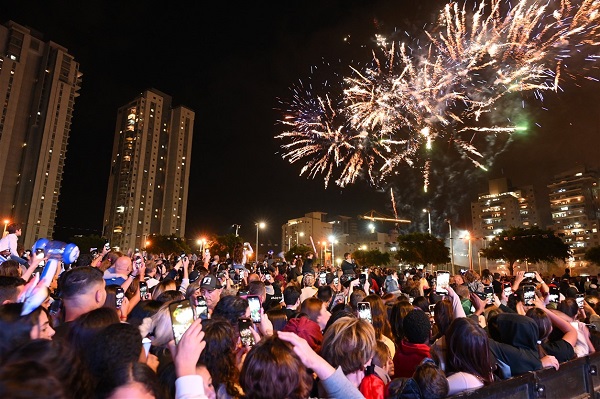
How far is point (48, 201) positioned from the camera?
8625 cm

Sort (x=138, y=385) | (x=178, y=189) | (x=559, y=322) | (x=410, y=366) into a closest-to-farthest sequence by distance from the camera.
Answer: (x=138, y=385) < (x=410, y=366) < (x=559, y=322) < (x=178, y=189)

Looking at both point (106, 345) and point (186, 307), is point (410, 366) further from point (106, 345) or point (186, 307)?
point (106, 345)

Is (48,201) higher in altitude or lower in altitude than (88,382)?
higher

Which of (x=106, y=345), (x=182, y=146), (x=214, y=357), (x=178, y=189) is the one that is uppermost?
(x=182, y=146)

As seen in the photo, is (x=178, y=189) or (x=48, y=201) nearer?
(x=48, y=201)

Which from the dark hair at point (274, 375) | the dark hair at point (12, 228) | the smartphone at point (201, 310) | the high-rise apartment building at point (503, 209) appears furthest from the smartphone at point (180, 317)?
the high-rise apartment building at point (503, 209)

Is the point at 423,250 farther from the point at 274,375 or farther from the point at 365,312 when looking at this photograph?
the point at 274,375

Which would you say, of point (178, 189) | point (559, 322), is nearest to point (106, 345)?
point (559, 322)

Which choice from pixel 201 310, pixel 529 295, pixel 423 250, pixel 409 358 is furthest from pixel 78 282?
pixel 423 250

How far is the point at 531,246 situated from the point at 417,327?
55738 mm

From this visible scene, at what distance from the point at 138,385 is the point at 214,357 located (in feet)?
3.08

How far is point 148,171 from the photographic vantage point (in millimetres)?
120875

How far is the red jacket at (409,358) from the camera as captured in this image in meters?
4.26

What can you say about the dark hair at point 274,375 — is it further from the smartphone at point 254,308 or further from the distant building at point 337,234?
the distant building at point 337,234
